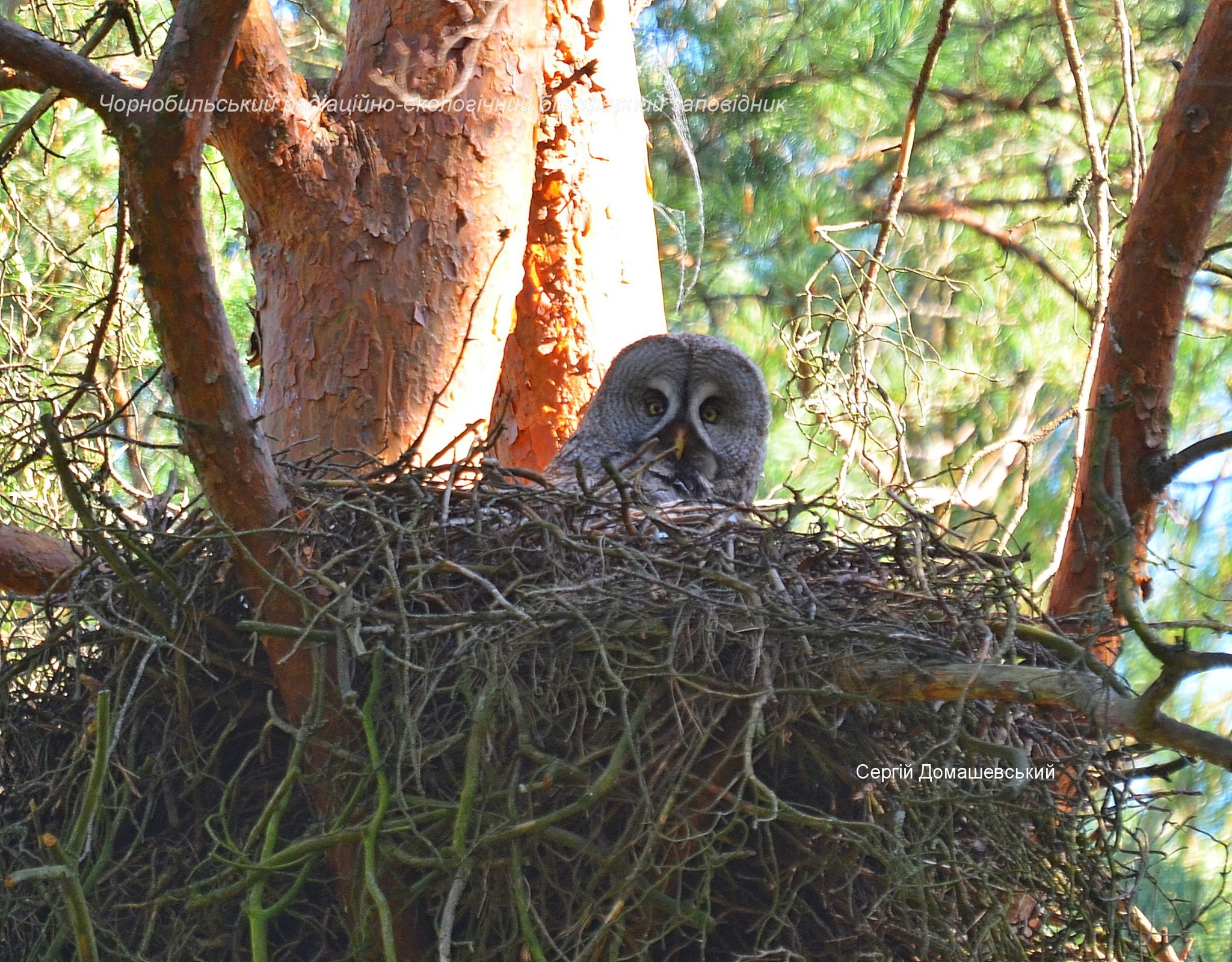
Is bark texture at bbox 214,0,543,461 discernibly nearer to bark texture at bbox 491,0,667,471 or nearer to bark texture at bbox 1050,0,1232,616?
bark texture at bbox 491,0,667,471

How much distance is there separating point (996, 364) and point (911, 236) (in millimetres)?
584

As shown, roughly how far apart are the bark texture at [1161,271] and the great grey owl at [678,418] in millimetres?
1002

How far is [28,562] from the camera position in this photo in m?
2.34

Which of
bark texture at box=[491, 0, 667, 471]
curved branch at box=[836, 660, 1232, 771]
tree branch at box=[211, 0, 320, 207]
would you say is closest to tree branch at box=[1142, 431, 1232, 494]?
curved branch at box=[836, 660, 1232, 771]

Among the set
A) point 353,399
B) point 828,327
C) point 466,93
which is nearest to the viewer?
point 353,399

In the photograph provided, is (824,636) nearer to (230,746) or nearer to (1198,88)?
(230,746)

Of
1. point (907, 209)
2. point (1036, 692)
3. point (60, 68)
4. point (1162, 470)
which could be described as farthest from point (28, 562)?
point (907, 209)

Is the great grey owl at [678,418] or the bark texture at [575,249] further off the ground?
the bark texture at [575,249]

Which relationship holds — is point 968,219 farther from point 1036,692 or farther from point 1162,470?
point 1036,692

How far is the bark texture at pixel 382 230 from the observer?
282 cm

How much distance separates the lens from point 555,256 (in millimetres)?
3527

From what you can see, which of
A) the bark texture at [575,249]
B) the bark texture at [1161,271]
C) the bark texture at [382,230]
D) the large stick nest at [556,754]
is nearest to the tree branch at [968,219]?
the bark texture at [575,249]

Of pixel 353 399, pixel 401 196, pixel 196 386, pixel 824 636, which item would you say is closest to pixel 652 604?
pixel 824 636

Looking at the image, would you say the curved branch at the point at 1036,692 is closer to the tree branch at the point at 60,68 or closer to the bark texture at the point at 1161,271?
the bark texture at the point at 1161,271
